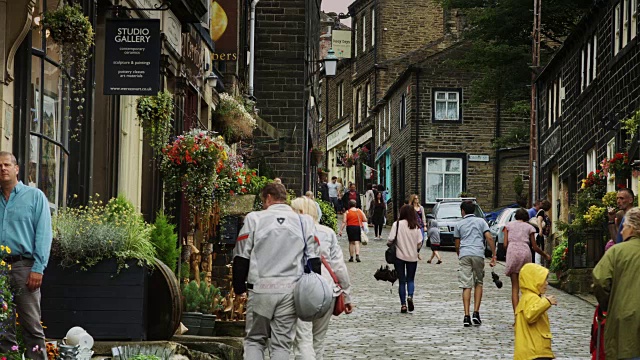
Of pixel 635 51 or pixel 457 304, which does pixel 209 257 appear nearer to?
pixel 457 304

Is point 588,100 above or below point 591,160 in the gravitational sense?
above

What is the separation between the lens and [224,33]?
2723 cm

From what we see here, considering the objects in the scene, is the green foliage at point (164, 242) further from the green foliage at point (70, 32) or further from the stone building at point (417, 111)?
the stone building at point (417, 111)

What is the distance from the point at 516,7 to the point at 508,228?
3023 cm

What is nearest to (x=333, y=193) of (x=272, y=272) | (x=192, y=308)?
(x=192, y=308)

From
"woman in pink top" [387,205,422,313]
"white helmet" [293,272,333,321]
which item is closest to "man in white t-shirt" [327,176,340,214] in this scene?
"woman in pink top" [387,205,422,313]

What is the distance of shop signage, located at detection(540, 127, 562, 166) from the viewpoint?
37.3 meters

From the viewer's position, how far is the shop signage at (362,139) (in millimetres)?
76000

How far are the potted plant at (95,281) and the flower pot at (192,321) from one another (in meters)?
2.34

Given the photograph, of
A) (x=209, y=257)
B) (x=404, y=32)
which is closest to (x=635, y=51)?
(x=209, y=257)

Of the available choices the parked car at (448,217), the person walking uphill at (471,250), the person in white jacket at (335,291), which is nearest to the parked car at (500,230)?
the parked car at (448,217)

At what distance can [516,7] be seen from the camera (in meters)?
49.1

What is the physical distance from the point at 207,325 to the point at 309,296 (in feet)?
12.3

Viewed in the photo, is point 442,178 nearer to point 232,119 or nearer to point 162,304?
point 232,119
